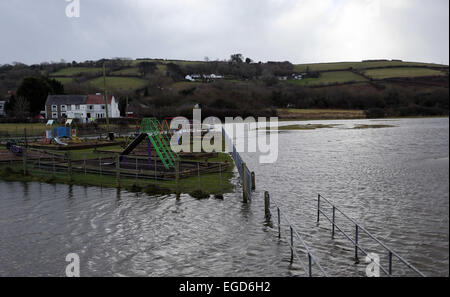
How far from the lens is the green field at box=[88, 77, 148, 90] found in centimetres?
12173

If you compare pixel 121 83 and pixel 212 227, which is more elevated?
pixel 121 83

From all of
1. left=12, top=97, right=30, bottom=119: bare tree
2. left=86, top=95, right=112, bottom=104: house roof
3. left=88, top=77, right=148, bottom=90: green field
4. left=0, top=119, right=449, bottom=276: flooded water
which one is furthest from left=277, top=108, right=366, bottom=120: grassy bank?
left=0, top=119, right=449, bottom=276: flooded water

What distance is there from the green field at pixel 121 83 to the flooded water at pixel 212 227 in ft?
333

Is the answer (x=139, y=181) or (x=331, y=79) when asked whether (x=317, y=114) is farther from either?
(x=139, y=181)

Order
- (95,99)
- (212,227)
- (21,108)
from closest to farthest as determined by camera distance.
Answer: (212,227) → (21,108) → (95,99)

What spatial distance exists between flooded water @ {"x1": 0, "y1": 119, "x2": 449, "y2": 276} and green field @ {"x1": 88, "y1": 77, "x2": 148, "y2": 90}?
10145 centimetres

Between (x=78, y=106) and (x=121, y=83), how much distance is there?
126 ft

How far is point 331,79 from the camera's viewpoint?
115625mm

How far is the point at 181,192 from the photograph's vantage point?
65.1ft

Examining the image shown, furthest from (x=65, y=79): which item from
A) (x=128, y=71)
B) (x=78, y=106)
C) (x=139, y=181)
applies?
(x=139, y=181)

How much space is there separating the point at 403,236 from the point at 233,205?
7.26m

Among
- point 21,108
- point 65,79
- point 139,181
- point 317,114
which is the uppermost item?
point 65,79

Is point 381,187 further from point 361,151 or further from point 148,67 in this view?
point 148,67

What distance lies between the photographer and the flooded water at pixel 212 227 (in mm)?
10727
